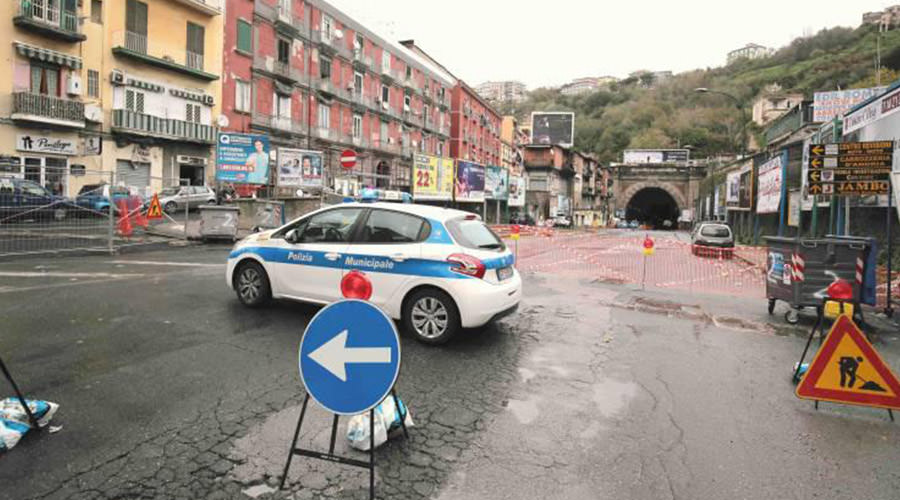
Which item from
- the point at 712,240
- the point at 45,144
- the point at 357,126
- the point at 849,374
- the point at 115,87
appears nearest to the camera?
the point at 849,374

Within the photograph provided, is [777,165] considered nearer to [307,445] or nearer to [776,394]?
[776,394]

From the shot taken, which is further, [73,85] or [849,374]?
[73,85]

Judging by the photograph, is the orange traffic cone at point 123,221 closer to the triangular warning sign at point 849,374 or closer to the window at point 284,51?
the triangular warning sign at point 849,374

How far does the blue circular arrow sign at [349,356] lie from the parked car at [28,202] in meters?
12.3

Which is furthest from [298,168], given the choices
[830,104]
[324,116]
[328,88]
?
[830,104]

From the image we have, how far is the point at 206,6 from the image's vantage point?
100ft

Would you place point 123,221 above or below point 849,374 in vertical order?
above

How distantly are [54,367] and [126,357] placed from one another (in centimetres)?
57

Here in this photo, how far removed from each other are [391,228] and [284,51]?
34133mm

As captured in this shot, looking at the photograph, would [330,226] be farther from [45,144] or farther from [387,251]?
[45,144]

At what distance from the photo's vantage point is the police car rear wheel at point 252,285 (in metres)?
7.55

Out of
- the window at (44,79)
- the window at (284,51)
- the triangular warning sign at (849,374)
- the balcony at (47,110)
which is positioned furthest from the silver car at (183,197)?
the triangular warning sign at (849,374)

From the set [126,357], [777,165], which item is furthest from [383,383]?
[777,165]

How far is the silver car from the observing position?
82.0 ft
